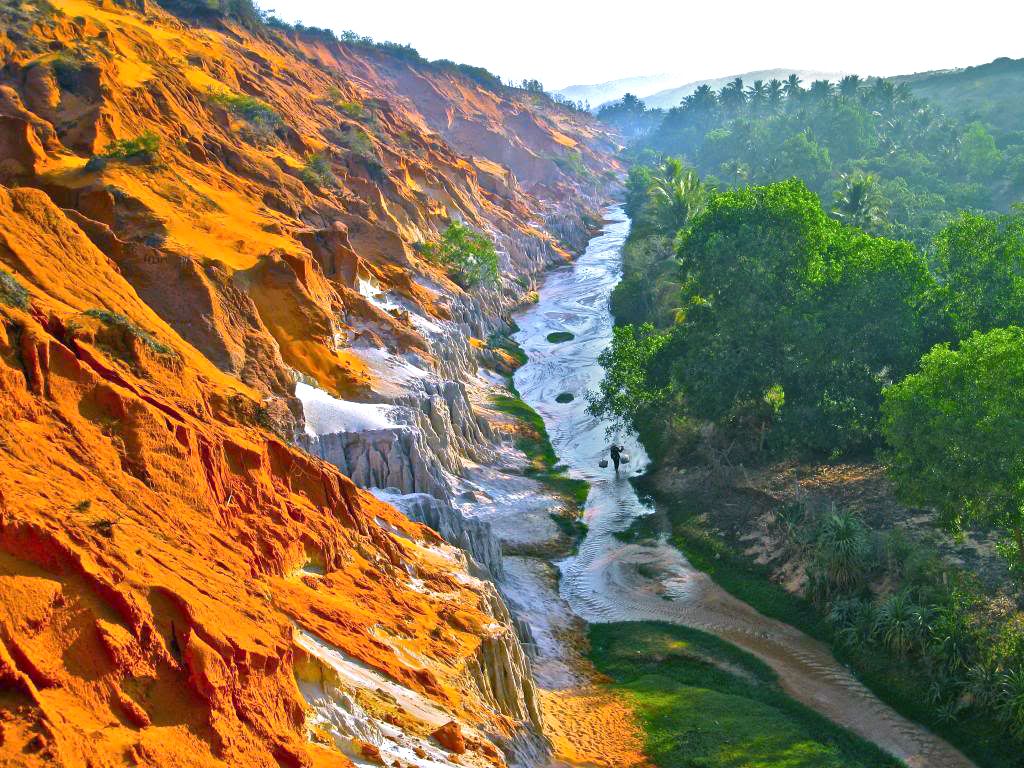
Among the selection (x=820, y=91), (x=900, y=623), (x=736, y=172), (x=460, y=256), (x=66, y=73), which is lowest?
(x=900, y=623)

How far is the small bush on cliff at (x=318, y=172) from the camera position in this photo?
2655 inches

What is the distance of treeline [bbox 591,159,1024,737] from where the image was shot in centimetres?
2853

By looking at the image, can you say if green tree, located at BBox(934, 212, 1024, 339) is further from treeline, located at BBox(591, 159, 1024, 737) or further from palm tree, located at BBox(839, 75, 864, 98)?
palm tree, located at BBox(839, 75, 864, 98)

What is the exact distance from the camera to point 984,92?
152 m

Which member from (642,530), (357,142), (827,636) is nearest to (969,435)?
(827,636)

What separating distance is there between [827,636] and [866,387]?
14.0 m

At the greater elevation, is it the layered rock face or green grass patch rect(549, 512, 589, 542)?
the layered rock face

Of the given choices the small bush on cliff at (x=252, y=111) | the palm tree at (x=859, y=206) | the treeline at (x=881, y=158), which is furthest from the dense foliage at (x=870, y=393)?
the small bush on cliff at (x=252, y=111)

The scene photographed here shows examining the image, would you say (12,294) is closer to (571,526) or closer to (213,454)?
(213,454)

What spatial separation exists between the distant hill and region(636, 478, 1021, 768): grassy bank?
4031 inches

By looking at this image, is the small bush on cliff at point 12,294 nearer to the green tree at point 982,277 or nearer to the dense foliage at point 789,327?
the dense foliage at point 789,327

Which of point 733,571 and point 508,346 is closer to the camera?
point 733,571

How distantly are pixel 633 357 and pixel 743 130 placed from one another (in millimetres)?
111841

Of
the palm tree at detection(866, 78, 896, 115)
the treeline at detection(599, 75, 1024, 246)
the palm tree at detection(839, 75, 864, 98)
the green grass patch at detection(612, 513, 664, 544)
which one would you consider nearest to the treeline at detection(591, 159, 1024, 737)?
the green grass patch at detection(612, 513, 664, 544)
